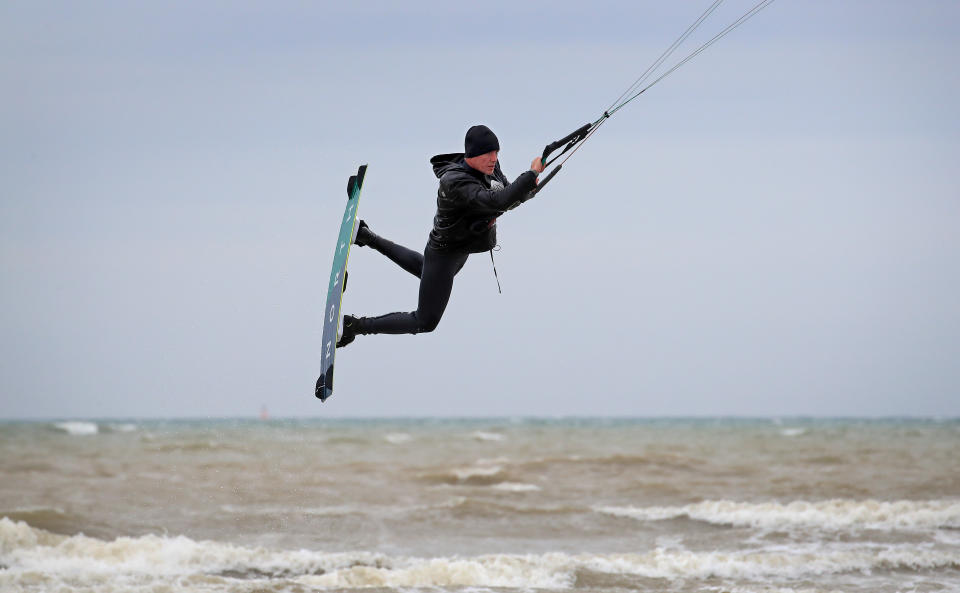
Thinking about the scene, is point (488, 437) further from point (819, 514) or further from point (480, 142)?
point (480, 142)

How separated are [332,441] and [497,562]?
60.8ft

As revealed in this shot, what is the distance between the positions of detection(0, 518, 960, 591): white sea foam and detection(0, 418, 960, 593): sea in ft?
0.10

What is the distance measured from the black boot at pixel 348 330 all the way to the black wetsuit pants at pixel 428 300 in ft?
0.08

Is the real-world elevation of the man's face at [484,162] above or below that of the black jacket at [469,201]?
above

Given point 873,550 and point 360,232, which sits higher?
point 360,232

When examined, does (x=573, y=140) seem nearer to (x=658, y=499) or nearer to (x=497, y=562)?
(x=497, y=562)

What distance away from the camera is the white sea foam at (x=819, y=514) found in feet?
46.1

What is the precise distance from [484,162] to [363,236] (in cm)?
132

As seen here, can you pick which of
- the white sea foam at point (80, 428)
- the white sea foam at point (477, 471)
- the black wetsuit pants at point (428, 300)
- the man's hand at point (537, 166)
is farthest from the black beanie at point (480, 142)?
the white sea foam at point (80, 428)

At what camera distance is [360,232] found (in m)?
7.07

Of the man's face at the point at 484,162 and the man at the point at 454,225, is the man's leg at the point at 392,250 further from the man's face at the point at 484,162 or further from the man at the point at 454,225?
the man's face at the point at 484,162

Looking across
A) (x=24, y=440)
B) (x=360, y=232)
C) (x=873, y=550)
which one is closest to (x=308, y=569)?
(x=360, y=232)

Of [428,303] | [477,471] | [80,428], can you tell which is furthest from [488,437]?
[428,303]

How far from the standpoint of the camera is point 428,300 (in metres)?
6.57
